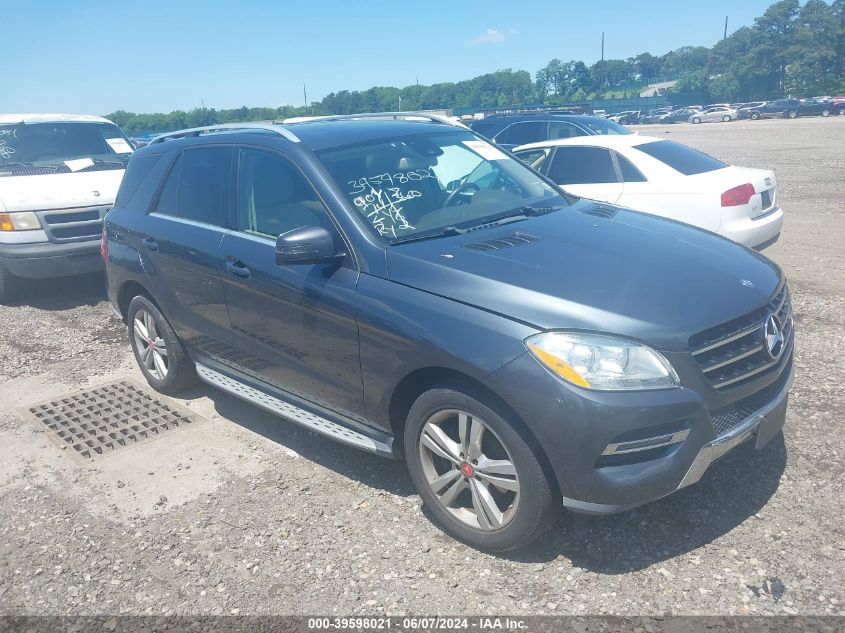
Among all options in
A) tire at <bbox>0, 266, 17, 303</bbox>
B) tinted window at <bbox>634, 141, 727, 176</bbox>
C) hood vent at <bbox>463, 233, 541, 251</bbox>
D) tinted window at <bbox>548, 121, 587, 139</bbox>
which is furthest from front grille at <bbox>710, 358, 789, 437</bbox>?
tinted window at <bbox>548, 121, 587, 139</bbox>

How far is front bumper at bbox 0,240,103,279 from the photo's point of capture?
761 centimetres

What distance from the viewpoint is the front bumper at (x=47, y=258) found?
761 centimetres

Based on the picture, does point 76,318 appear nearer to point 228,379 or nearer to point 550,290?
point 228,379

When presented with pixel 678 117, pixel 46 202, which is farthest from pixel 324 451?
pixel 678 117

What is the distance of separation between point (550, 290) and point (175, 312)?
296 cm

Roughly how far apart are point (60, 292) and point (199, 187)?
513 cm

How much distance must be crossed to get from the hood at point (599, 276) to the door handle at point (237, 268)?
3.55ft

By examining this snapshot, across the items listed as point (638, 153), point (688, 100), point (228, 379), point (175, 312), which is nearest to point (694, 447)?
point (228, 379)

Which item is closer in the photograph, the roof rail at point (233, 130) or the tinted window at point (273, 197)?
the tinted window at point (273, 197)

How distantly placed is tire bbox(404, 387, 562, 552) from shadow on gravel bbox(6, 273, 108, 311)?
20.2 feet

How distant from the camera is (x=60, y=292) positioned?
8.78m

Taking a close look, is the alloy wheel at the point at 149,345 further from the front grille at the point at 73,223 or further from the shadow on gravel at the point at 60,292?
the shadow on gravel at the point at 60,292

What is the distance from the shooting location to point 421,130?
15.0 ft

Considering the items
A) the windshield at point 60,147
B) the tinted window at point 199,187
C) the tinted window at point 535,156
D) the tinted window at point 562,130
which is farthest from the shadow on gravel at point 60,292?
the tinted window at point 562,130
